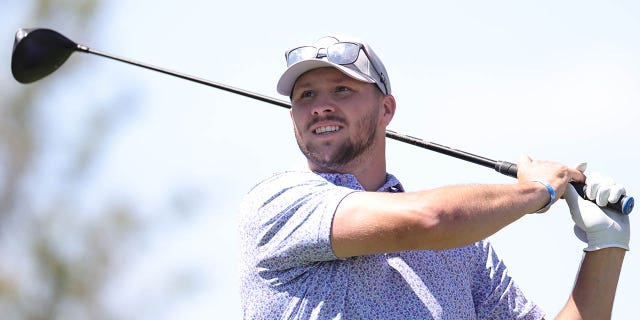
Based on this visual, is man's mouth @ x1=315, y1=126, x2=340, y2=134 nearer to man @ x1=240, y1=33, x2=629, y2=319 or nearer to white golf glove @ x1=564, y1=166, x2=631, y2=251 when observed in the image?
man @ x1=240, y1=33, x2=629, y2=319

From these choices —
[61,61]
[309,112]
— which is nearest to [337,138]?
[309,112]

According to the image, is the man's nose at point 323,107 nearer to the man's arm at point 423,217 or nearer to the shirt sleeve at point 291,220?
the shirt sleeve at point 291,220

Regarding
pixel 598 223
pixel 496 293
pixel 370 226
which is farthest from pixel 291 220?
pixel 598 223

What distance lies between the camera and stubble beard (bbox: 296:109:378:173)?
6.41 metres

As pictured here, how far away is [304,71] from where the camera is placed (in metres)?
6.61

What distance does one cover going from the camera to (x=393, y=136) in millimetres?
7234

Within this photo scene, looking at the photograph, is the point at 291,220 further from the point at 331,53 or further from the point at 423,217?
the point at 331,53

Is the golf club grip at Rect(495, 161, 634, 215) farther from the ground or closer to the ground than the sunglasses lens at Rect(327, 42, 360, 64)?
closer to the ground

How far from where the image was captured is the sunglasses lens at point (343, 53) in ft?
21.5

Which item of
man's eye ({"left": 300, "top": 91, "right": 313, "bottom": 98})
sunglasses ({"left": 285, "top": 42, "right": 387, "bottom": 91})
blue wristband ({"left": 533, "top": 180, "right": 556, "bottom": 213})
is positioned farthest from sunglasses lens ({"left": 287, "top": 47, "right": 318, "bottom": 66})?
blue wristband ({"left": 533, "top": 180, "right": 556, "bottom": 213})

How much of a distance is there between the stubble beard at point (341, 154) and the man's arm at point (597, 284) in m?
1.27

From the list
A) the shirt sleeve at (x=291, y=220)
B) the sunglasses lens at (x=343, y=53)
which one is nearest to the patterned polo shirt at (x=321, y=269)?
the shirt sleeve at (x=291, y=220)

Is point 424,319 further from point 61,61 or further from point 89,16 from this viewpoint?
point 89,16

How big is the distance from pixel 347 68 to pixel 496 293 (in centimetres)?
136
